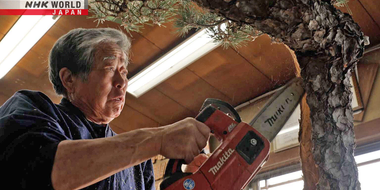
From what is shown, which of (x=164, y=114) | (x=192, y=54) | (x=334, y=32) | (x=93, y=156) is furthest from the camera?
(x=164, y=114)

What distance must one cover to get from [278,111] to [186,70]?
1.37 metres

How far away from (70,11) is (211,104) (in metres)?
1.32

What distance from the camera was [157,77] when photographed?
230cm

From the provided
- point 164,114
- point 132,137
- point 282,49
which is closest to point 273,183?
point 282,49

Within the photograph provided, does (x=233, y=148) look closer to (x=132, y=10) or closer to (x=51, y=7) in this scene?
(x=132, y=10)

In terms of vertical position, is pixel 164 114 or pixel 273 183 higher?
pixel 164 114

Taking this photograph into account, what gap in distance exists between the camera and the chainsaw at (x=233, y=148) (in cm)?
83

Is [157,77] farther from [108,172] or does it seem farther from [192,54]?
[108,172]

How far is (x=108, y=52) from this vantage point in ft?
3.34

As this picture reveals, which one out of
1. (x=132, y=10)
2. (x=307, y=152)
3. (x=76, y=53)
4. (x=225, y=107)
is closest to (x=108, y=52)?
(x=76, y=53)

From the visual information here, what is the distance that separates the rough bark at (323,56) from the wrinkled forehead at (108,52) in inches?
12.5

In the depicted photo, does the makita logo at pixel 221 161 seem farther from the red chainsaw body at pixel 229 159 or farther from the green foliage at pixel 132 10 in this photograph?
the green foliage at pixel 132 10

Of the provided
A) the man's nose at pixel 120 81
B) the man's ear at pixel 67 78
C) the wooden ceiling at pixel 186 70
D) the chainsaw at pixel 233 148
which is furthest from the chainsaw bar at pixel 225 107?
the wooden ceiling at pixel 186 70

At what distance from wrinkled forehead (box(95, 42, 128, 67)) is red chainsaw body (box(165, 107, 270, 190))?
13.7 inches
